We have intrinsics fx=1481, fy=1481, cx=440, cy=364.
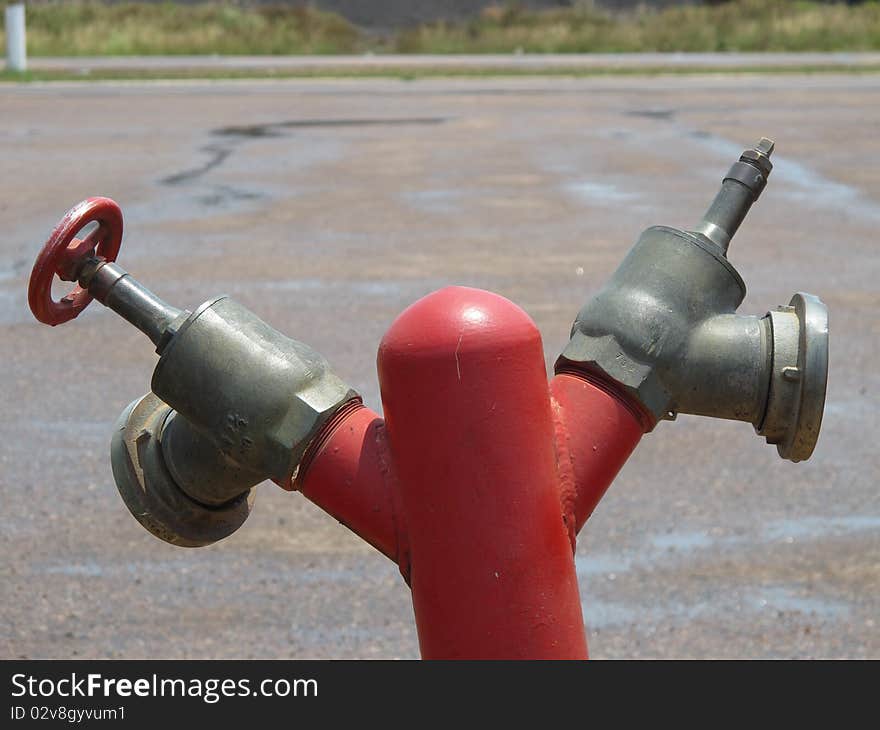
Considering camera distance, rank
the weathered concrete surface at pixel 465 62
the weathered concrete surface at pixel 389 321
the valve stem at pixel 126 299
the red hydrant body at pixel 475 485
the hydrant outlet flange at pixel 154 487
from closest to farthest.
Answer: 1. the red hydrant body at pixel 475 485
2. the valve stem at pixel 126 299
3. the hydrant outlet flange at pixel 154 487
4. the weathered concrete surface at pixel 389 321
5. the weathered concrete surface at pixel 465 62

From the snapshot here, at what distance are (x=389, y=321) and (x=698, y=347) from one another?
6215 mm

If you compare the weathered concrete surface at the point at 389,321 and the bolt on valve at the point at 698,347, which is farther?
the weathered concrete surface at the point at 389,321

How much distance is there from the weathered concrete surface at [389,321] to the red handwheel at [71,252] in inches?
111

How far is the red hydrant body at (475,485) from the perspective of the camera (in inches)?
46.9

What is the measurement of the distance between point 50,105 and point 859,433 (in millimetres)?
16797

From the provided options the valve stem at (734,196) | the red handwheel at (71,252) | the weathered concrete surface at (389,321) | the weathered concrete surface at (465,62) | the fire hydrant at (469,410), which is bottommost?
the weathered concrete surface at (465,62)

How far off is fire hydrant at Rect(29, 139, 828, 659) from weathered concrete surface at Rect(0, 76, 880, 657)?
274 centimetres

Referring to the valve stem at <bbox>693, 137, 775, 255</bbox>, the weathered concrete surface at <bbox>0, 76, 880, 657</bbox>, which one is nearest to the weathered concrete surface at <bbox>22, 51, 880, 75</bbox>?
the weathered concrete surface at <bbox>0, 76, 880, 657</bbox>

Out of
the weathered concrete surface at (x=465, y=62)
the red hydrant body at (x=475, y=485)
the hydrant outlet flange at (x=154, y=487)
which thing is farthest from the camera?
the weathered concrete surface at (x=465, y=62)

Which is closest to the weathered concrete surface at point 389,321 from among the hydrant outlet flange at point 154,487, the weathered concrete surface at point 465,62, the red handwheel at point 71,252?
the hydrant outlet flange at point 154,487

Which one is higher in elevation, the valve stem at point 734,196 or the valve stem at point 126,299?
the valve stem at point 734,196

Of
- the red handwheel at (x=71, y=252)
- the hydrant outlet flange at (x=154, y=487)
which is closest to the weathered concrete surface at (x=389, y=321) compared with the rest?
the hydrant outlet flange at (x=154, y=487)

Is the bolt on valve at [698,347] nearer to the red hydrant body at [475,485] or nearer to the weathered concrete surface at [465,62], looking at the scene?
the red hydrant body at [475,485]
